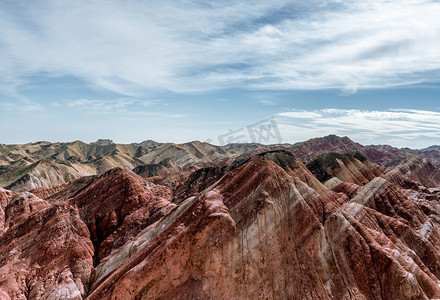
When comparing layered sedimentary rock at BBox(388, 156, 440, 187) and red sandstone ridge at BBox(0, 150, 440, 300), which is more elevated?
red sandstone ridge at BBox(0, 150, 440, 300)

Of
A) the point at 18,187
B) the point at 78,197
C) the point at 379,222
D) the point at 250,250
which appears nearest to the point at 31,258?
the point at 78,197

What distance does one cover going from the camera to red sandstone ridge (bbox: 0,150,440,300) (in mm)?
30828

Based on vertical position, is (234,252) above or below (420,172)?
above

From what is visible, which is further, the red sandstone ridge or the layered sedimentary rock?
the layered sedimentary rock

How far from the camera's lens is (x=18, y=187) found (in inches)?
5335

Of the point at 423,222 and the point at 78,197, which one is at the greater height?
the point at 78,197

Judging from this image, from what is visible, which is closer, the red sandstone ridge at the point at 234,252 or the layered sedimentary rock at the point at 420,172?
the red sandstone ridge at the point at 234,252

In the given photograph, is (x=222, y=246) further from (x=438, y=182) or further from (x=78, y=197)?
(x=438, y=182)

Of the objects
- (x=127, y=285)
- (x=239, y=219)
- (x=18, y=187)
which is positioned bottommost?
(x=18, y=187)

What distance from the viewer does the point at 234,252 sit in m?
32.2

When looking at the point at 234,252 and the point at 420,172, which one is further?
the point at 420,172

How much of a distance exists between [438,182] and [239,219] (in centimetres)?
16588

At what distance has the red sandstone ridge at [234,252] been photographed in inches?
1214

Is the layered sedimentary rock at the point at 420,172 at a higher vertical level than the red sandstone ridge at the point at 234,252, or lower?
lower
